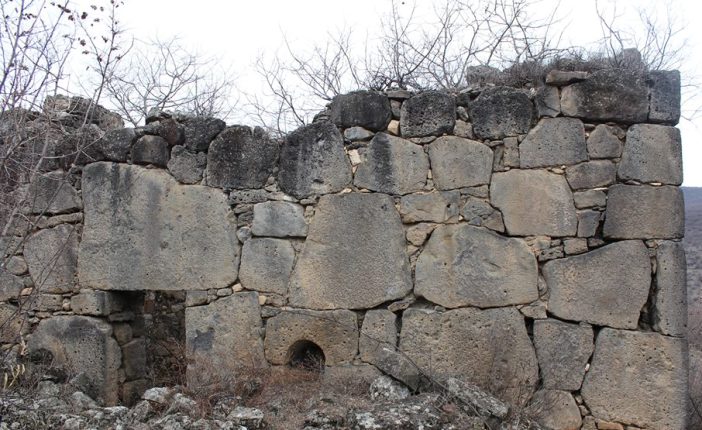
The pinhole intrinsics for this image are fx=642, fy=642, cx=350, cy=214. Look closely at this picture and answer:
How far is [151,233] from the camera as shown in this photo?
444 centimetres

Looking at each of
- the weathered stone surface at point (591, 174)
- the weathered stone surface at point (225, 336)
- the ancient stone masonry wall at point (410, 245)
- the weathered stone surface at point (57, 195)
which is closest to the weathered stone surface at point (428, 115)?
the ancient stone masonry wall at point (410, 245)

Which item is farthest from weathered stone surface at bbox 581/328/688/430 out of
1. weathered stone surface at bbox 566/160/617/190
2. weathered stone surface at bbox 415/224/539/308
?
weathered stone surface at bbox 566/160/617/190

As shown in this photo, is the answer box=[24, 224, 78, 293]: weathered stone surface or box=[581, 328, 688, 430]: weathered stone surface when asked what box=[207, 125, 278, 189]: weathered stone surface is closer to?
box=[24, 224, 78, 293]: weathered stone surface

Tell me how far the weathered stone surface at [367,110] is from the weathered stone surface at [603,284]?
4.54ft

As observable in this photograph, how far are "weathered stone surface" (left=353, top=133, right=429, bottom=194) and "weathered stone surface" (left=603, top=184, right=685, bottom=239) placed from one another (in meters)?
1.18

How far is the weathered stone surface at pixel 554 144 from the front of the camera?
12.8ft

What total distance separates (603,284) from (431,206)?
1123 millimetres

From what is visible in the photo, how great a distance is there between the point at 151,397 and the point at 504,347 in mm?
2185

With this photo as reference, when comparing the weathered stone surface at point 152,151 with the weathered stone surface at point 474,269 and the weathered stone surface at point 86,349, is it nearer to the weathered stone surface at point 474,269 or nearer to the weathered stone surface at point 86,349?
the weathered stone surface at point 86,349

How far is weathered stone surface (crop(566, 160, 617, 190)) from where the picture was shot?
3840 millimetres

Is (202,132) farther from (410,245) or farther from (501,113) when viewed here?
(501,113)

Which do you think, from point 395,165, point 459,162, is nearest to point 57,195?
point 395,165

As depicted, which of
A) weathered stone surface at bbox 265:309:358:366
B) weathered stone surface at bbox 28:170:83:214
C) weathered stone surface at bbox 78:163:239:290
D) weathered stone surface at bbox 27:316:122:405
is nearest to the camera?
weathered stone surface at bbox 265:309:358:366

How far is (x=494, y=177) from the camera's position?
4016 millimetres
